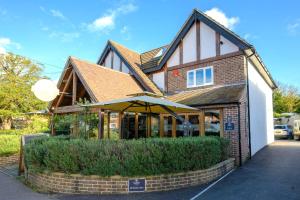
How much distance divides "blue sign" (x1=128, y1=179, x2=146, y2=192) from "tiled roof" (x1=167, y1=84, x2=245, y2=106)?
20.1ft

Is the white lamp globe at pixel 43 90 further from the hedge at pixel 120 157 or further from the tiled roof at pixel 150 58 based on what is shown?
the tiled roof at pixel 150 58

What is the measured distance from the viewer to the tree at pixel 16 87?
23406 mm

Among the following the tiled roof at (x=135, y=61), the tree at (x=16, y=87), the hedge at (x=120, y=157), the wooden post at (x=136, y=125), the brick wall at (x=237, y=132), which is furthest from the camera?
the tree at (x=16, y=87)

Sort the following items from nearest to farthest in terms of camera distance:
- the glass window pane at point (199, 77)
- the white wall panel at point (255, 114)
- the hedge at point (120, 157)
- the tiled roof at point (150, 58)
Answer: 1. the hedge at point (120, 157)
2. the white wall panel at point (255, 114)
3. the glass window pane at point (199, 77)
4. the tiled roof at point (150, 58)

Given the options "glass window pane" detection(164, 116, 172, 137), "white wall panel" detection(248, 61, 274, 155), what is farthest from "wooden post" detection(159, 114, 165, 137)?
"white wall panel" detection(248, 61, 274, 155)

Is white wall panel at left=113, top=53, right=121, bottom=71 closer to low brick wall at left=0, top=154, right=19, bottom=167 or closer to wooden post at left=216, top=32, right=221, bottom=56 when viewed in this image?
wooden post at left=216, top=32, right=221, bottom=56

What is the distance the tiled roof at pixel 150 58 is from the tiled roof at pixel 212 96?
4.48 metres


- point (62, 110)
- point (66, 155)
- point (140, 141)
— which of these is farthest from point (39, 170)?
point (62, 110)

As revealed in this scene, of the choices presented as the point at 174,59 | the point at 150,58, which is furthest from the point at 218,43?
the point at 150,58

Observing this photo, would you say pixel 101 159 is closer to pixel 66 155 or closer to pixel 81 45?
pixel 66 155

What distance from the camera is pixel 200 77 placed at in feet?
49.6

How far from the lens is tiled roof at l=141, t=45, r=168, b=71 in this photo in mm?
18419

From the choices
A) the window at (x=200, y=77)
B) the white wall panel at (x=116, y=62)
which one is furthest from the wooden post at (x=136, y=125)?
the white wall panel at (x=116, y=62)

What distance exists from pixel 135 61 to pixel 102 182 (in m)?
14.0
